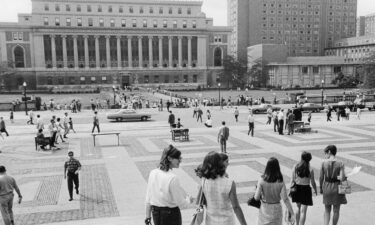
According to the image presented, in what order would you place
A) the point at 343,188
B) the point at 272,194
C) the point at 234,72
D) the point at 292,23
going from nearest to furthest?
the point at 272,194 → the point at 343,188 → the point at 234,72 → the point at 292,23

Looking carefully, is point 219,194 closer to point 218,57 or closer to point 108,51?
point 108,51


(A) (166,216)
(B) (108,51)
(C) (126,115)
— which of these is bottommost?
(C) (126,115)

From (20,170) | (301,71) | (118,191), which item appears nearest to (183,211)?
(118,191)

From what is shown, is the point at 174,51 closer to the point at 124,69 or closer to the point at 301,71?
the point at 124,69

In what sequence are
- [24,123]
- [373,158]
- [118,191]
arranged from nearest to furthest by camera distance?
[118,191] < [373,158] < [24,123]

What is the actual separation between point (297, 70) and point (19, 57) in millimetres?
79504

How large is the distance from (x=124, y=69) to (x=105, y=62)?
21.2 feet

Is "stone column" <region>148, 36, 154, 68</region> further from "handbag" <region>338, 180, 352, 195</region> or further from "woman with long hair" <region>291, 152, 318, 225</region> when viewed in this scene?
"handbag" <region>338, 180, 352, 195</region>

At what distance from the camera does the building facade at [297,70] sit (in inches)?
4279

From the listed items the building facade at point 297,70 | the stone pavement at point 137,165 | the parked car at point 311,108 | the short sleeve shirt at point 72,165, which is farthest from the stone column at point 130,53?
the short sleeve shirt at point 72,165

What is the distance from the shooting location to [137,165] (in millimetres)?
18250

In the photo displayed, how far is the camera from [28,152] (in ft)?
72.6

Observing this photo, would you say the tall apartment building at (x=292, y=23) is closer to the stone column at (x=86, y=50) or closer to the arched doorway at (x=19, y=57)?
the stone column at (x=86, y=50)

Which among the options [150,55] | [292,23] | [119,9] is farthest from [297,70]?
[119,9]
